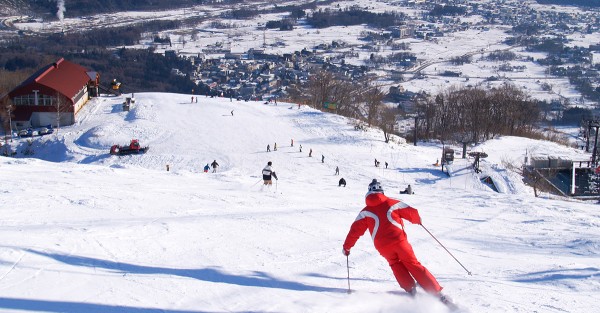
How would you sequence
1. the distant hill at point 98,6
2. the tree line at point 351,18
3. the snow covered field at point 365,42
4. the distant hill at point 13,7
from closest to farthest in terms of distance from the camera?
1. the snow covered field at point 365,42
2. the distant hill at point 13,7
3. the tree line at point 351,18
4. the distant hill at point 98,6

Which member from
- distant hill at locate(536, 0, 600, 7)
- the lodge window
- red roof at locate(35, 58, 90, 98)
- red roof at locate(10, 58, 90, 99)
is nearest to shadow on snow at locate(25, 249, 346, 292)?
red roof at locate(10, 58, 90, 99)

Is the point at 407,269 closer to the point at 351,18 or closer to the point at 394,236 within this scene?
the point at 394,236

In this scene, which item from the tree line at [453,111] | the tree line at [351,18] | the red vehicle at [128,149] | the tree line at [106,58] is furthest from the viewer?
the tree line at [351,18]

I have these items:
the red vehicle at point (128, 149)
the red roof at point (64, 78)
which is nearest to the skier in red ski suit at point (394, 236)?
the red vehicle at point (128, 149)

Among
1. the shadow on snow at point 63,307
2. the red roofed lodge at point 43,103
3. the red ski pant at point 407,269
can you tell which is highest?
the red ski pant at point 407,269

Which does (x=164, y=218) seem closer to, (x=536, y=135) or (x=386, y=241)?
(x=386, y=241)

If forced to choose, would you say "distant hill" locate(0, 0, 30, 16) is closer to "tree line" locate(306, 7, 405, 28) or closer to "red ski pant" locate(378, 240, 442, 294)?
"tree line" locate(306, 7, 405, 28)

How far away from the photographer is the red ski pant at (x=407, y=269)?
473 cm

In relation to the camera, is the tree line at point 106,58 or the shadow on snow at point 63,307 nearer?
the shadow on snow at point 63,307

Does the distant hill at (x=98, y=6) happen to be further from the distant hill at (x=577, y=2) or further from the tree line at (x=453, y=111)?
the distant hill at (x=577, y=2)

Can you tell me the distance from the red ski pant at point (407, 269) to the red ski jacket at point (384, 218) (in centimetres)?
7

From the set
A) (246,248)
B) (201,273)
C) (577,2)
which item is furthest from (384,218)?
(577,2)

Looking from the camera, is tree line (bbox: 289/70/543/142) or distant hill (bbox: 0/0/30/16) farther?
distant hill (bbox: 0/0/30/16)

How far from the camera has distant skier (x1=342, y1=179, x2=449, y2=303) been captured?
484cm
